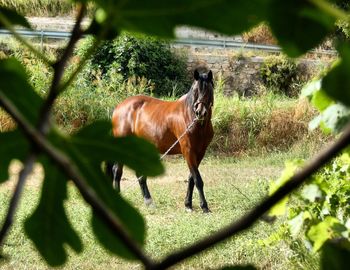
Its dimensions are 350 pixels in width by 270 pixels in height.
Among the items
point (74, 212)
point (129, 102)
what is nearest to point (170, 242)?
point (74, 212)

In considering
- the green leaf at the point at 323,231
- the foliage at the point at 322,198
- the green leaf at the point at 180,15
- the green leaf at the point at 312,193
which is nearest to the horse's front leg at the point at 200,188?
the foliage at the point at 322,198

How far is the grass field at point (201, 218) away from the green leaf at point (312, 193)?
14 centimetres

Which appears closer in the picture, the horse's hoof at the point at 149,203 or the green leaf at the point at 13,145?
the green leaf at the point at 13,145

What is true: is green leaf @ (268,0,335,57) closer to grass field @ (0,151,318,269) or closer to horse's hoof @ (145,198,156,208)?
grass field @ (0,151,318,269)

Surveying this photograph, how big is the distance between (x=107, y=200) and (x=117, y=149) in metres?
0.02

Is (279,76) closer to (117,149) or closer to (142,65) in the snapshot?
(142,65)

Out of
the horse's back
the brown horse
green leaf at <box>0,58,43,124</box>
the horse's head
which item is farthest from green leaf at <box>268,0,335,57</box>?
the horse's back

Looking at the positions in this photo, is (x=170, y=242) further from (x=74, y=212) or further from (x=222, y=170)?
(x=222, y=170)

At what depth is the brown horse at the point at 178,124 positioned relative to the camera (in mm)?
6746

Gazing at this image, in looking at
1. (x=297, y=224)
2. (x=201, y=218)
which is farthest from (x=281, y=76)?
(x=297, y=224)

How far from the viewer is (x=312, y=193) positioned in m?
1.91

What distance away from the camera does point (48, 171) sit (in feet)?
1.21

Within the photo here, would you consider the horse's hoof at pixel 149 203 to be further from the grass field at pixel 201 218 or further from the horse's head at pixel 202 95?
the horse's head at pixel 202 95

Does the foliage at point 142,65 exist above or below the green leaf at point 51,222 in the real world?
below
